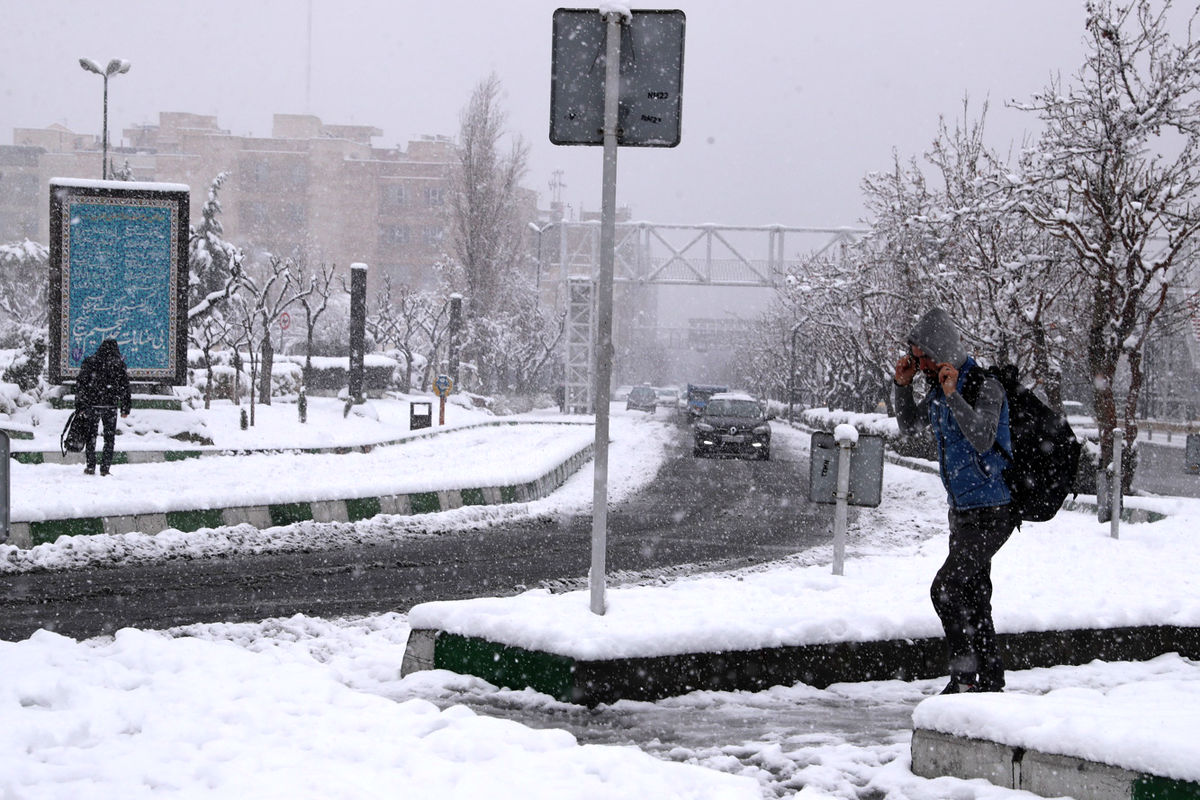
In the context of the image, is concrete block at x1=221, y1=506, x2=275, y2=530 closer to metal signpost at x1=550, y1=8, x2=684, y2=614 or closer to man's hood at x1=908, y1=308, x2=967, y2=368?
metal signpost at x1=550, y1=8, x2=684, y2=614

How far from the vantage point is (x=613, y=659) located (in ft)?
18.5

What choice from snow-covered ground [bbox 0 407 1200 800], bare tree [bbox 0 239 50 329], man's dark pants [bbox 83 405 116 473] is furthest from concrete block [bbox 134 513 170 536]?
bare tree [bbox 0 239 50 329]

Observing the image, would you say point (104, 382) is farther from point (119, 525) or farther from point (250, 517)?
point (119, 525)

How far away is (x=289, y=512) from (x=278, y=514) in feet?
0.44

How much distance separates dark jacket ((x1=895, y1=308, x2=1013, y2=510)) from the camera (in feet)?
17.4

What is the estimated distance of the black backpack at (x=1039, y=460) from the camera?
5.32 m

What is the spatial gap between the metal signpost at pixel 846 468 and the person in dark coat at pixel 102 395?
9.88 meters

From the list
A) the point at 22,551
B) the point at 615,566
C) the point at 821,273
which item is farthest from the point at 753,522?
the point at 821,273

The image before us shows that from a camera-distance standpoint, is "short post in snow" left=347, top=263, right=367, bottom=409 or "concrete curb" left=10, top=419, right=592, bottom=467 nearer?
"concrete curb" left=10, top=419, right=592, bottom=467

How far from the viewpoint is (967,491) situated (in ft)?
17.7

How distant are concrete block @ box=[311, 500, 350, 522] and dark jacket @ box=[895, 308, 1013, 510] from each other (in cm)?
889

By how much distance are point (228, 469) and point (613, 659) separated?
12995 millimetres

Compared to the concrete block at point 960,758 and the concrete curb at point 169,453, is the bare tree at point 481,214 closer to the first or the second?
the concrete curb at point 169,453

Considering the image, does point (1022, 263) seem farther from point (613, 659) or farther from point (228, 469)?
point (613, 659)
